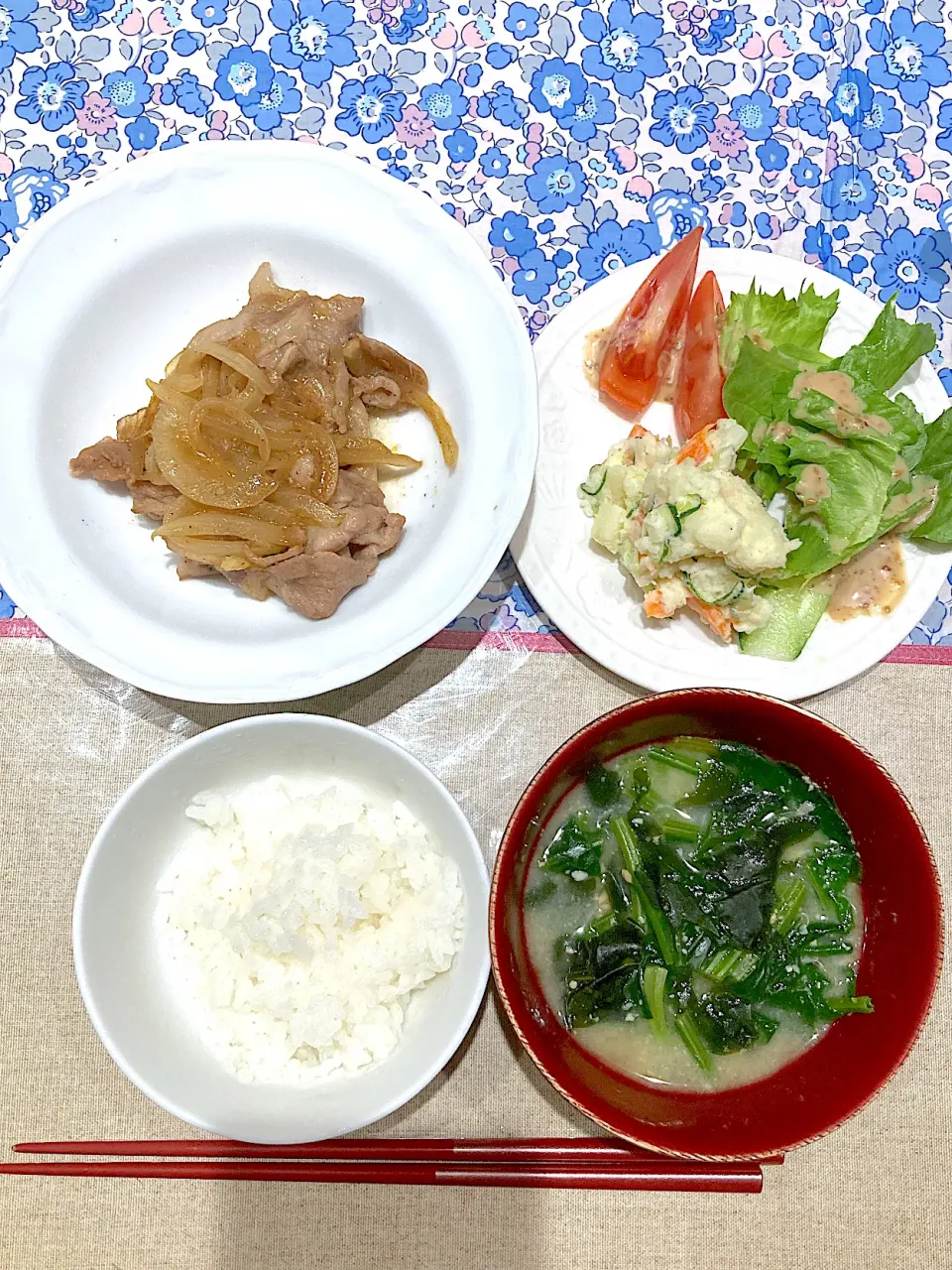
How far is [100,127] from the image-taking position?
89.0 inches

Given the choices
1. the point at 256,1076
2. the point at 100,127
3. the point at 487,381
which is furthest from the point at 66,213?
the point at 256,1076

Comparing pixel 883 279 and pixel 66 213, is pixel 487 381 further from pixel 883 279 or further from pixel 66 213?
pixel 883 279

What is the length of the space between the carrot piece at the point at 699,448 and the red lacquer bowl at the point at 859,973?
0.52 m

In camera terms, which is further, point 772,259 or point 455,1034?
point 772,259

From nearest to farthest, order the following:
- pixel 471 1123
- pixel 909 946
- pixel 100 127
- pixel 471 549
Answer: pixel 909 946 < pixel 471 549 < pixel 471 1123 < pixel 100 127

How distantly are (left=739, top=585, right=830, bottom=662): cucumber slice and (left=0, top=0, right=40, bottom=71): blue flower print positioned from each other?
214 centimetres

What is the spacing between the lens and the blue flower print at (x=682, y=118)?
7.52ft

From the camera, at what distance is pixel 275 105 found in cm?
228

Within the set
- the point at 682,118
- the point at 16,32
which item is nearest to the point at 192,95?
the point at 16,32

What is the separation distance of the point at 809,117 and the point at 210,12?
145 centimetres

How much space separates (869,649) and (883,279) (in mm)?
918

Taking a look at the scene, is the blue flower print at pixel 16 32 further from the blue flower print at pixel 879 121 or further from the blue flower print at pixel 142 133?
the blue flower print at pixel 879 121

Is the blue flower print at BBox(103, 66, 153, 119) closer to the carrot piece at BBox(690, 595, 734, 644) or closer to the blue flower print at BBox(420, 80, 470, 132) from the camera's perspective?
the blue flower print at BBox(420, 80, 470, 132)

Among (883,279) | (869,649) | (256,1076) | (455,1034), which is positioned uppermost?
(883,279)
